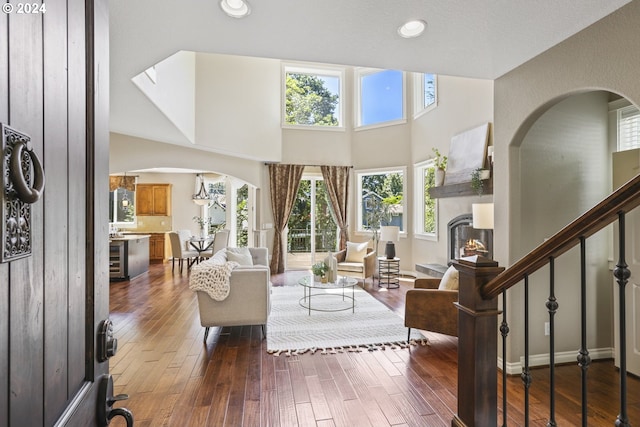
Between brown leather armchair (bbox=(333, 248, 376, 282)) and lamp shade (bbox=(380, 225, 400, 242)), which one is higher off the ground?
lamp shade (bbox=(380, 225, 400, 242))

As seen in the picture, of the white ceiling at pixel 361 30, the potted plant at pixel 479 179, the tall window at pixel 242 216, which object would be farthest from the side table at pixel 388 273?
the white ceiling at pixel 361 30

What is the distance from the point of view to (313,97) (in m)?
7.68

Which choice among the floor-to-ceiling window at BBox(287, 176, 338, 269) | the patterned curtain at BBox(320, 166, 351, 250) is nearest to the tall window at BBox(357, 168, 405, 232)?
the patterned curtain at BBox(320, 166, 351, 250)

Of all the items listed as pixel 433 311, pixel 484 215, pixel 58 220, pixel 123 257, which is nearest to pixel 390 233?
pixel 484 215

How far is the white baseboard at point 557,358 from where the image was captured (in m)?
2.83

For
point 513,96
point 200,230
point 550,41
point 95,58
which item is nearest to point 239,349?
point 95,58

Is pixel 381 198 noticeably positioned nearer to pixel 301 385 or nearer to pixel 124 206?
pixel 301 385

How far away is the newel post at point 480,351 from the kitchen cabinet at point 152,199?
914 centimetres

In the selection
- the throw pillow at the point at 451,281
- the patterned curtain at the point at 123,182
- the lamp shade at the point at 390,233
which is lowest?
Answer: the throw pillow at the point at 451,281

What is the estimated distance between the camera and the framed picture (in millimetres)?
4504

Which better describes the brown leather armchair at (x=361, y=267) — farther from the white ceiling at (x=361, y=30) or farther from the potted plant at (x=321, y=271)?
the white ceiling at (x=361, y=30)

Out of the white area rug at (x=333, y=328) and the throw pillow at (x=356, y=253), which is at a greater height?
the throw pillow at (x=356, y=253)

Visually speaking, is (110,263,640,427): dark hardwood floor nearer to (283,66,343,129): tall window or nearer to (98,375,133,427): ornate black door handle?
(98,375,133,427): ornate black door handle

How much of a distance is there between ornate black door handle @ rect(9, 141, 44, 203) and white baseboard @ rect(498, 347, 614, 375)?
11.1 ft
